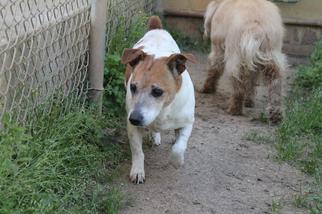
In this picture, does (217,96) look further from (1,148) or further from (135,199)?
(1,148)

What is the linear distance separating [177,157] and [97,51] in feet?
3.46

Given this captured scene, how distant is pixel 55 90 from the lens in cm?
405

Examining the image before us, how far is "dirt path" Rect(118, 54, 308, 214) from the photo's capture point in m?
3.81

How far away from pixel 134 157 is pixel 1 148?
1.26m

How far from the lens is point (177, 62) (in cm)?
396

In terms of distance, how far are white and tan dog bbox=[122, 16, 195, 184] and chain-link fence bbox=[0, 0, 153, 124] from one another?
44 centimetres

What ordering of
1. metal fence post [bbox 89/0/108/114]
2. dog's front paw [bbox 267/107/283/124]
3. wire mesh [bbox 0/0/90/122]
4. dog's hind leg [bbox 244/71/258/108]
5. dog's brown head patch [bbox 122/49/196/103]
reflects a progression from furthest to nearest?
1. dog's hind leg [bbox 244/71/258/108]
2. dog's front paw [bbox 267/107/283/124]
3. metal fence post [bbox 89/0/108/114]
4. dog's brown head patch [bbox 122/49/196/103]
5. wire mesh [bbox 0/0/90/122]

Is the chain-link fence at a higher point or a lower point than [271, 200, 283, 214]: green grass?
higher

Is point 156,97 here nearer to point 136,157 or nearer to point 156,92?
point 156,92

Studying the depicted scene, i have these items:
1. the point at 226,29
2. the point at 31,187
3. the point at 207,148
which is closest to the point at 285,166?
the point at 207,148

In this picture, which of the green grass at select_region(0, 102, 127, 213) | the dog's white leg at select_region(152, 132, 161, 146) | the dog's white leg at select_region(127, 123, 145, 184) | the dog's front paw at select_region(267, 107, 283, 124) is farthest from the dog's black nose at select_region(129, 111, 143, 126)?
the dog's front paw at select_region(267, 107, 283, 124)

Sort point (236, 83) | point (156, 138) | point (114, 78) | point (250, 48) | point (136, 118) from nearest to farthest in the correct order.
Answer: point (136, 118) → point (156, 138) → point (114, 78) → point (250, 48) → point (236, 83)

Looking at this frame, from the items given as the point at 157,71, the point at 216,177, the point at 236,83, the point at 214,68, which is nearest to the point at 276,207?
the point at 216,177

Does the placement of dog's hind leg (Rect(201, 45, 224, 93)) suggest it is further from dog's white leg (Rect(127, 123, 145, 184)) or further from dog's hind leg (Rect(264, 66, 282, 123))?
dog's white leg (Rect(127, 123, 145, 184))
